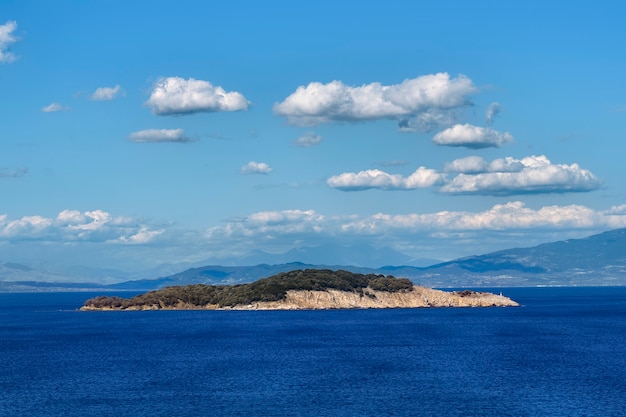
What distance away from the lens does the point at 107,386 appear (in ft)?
331

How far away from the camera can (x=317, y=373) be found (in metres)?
111

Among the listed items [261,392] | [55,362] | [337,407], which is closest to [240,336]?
[55,362]

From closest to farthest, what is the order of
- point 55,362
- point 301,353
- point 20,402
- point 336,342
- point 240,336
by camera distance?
point 20,402, point 55,362, point 301,353, point 336,342, point 240,336

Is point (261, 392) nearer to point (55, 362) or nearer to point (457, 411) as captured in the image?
point (457, 411)

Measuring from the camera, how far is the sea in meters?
86.3

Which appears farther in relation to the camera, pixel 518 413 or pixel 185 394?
pixel 185 394

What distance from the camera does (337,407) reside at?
282 ft

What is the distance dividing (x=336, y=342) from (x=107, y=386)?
6147cm

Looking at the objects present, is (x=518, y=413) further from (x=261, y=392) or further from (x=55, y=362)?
(x=55, y=362)

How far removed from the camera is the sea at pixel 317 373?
86.3m

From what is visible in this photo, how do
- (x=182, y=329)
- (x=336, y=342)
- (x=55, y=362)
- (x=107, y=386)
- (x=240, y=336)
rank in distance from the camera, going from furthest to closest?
1. (x=182, y=329)
2. (x=240, y=336)
3. (x=336, y=342)
4. (x=55, y=362)
5. (x=107, y=386)

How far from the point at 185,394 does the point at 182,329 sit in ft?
331

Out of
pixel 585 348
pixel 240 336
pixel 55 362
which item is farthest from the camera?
pixel 240 336

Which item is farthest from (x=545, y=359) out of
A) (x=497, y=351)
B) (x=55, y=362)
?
(x=55, y=362)
